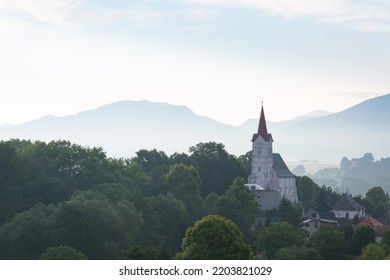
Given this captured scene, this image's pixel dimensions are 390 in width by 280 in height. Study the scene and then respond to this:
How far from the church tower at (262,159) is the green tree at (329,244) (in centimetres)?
6169

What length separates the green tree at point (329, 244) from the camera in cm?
7469

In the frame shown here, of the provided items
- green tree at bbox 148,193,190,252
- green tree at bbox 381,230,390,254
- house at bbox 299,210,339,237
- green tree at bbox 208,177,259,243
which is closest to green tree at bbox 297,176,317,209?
house at bbox 299,210,339,237

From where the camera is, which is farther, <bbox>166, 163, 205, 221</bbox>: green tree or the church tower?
the church tower

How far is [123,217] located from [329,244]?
16688 millimetres

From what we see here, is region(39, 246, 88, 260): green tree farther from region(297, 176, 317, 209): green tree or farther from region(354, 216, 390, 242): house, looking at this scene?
region(297, 176, 317, 209): green tree

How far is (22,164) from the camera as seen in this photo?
267 feet

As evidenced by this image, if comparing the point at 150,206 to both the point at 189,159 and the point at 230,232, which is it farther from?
the point at 189,159

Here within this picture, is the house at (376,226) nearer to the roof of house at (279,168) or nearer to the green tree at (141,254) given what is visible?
the roof of house at (279,168)

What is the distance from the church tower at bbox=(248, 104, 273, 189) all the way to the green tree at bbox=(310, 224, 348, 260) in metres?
61.7

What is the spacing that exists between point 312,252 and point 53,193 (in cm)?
2534

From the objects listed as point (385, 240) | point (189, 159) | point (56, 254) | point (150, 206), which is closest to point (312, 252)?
point (385, 240)

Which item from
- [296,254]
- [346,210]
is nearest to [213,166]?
[346,210]

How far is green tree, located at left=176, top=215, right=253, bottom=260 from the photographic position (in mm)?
53594

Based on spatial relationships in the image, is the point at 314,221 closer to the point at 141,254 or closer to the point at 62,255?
the point at 62,255
